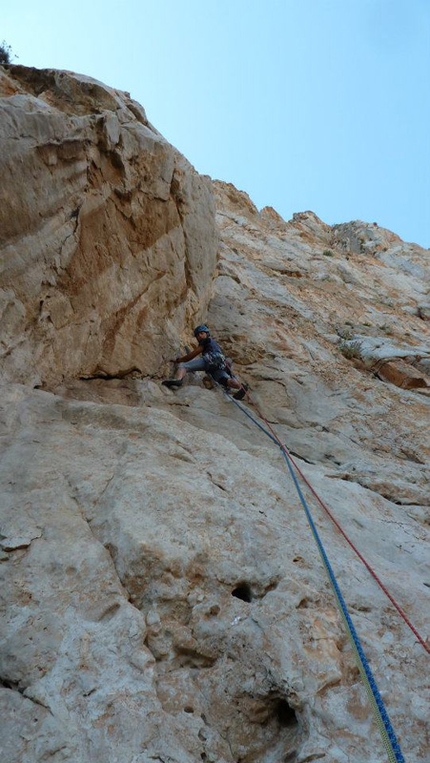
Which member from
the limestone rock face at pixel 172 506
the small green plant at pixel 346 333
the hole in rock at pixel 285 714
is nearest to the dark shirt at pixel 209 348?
the limestone rock face at pixel 172 506

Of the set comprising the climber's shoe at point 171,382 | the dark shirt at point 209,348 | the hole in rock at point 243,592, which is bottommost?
the hole in rock at point 243,592

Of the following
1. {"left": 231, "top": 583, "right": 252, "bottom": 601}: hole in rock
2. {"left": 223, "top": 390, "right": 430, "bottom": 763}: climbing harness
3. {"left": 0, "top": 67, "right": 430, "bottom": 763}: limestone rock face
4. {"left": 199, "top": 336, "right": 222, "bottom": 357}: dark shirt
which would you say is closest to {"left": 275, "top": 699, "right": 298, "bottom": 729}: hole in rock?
{"left": 0, "top": 67, "right": 430, "bottom": 763}: limestone rock face

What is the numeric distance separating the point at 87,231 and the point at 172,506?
12.7ft

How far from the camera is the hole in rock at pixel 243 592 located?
3.51 m

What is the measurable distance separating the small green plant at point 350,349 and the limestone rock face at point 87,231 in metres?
3.53

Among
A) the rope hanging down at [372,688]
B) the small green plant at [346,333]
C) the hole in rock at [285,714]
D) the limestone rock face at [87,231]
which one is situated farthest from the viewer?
the small green plant at [346,333]

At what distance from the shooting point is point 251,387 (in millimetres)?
8312

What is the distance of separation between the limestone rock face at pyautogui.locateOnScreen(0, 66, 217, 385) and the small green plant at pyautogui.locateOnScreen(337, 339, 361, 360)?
353cm

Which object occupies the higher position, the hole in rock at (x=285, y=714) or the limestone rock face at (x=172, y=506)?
the limestone rock face at (x=172, y=506)

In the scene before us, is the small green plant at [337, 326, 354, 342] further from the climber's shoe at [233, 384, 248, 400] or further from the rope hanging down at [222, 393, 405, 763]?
the rope hanging down at [222, 393, 405, 763]

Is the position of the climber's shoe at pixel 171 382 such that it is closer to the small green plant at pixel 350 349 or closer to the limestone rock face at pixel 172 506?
the limestone rock face at pixel 172 506

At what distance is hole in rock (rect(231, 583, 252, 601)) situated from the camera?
3.51 meters

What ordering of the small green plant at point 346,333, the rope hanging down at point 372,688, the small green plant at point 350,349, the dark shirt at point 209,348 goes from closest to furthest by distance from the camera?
1. the rope hanging down at point 372,688
2. the dark shirt at point 209,348
3. the small green plant at point 350,349
4. the small green plant at point 346,333

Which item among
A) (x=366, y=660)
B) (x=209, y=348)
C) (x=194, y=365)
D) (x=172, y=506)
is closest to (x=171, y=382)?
(x=194, y=365)
